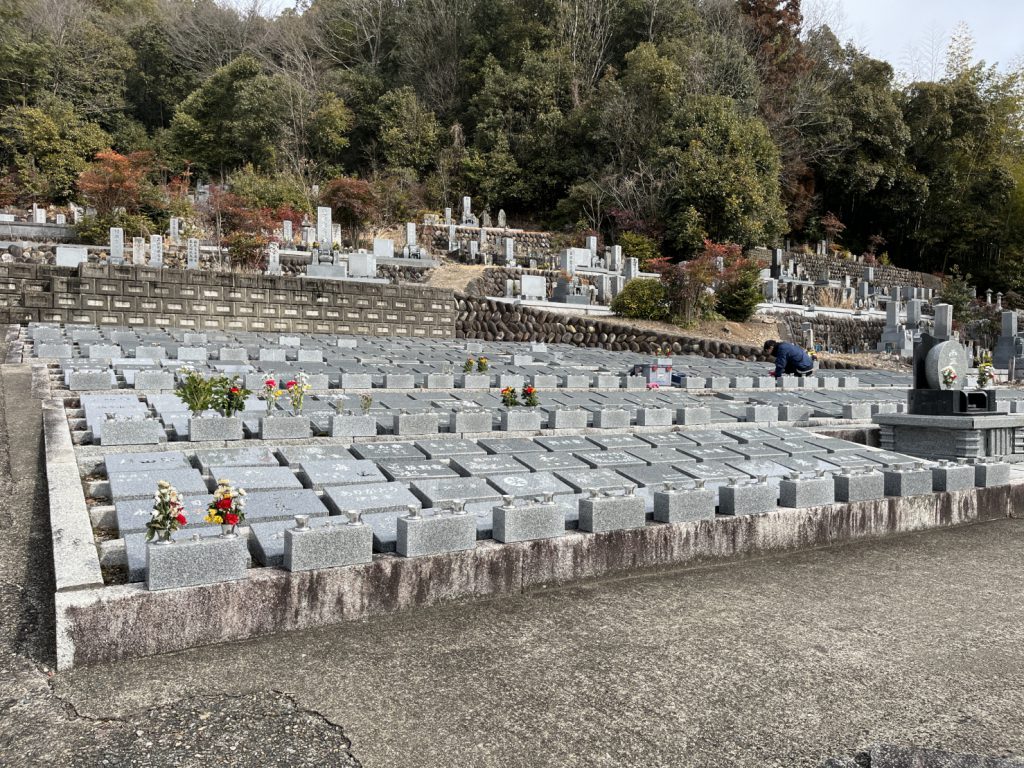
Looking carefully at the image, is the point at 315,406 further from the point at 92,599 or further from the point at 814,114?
the point at 814,114

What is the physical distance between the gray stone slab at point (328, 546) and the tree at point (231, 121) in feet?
119

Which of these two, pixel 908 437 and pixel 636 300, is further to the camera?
pixel 636 300

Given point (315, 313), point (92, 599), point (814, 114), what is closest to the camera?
point (92, 599)

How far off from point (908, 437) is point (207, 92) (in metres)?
39.3

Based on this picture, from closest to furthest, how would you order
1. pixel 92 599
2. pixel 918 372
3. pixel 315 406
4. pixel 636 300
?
1. pixel 92 599
2. pixel 315 406
3. pixel 918 372
4. pixel 636 300

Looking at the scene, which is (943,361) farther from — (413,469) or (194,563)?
(194,563)

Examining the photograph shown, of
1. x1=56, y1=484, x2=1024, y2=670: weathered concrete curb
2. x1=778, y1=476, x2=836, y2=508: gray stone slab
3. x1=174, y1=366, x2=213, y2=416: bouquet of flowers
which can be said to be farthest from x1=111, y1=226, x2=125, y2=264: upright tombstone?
x1=778, y1=476, x2=836, y2=508: gray stone slab

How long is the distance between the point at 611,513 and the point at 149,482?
2.77m

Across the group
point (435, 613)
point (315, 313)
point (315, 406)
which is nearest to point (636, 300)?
point (315, 313)

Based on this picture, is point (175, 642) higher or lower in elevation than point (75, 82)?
lower

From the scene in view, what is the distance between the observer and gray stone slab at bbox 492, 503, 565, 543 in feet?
13.1

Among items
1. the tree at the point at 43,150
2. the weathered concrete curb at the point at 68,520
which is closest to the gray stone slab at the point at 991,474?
the weathered concrete curb at the point at 68,520

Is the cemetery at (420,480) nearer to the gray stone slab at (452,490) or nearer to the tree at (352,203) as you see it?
the gray stone slab at (452,490)

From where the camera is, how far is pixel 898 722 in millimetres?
2758
